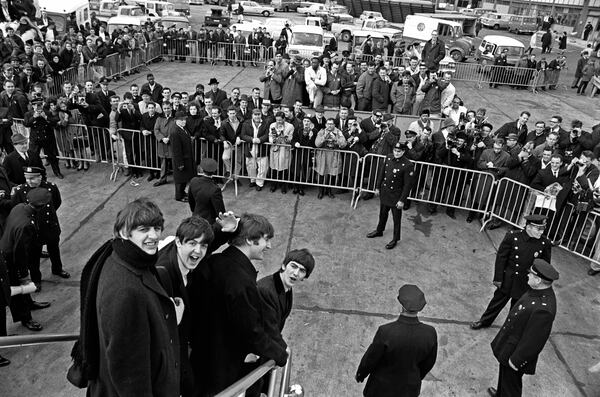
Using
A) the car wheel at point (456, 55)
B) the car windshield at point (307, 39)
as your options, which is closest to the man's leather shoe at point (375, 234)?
the car windshield at point (307, 39)

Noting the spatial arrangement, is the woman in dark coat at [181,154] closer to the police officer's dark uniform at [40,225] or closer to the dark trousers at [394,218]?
the police officer's dark uniform at [40,225]

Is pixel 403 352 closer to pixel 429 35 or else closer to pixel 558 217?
pixel 558 217

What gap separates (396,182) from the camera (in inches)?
299

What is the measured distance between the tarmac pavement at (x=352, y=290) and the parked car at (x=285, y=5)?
41399mm

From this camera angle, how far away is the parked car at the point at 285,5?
47.1 meters

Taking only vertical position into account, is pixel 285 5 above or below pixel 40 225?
above

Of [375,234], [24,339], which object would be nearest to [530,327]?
[375,234]

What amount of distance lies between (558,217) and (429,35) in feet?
68.8

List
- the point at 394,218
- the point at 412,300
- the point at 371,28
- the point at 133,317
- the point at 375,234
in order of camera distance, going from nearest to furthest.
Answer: the point at 133,317, the point at 412,300, the point at 394,218, the point at 375,234, the point at 371,28

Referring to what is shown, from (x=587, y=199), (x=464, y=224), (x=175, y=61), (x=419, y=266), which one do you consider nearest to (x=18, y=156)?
(x=419, y=266)

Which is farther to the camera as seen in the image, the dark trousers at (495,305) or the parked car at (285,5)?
the parked car at (285,5)

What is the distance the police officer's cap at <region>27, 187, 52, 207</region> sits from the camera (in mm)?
5840

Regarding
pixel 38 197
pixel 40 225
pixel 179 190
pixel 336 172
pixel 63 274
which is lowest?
pixel 63 274

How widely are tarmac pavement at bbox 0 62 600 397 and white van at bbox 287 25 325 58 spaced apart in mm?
12371
